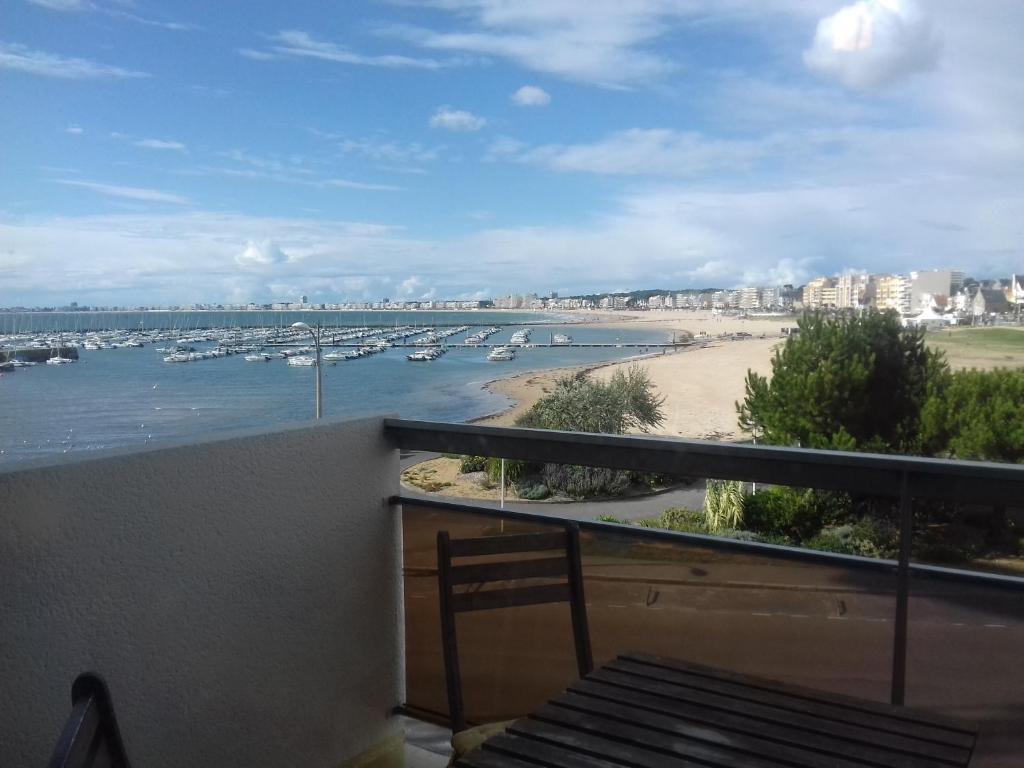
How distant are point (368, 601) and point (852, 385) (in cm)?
2065

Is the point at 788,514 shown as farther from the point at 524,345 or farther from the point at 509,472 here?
the point at 524,345

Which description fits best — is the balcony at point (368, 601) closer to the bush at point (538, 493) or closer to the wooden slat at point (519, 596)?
the wooden slat at point (519, 596)

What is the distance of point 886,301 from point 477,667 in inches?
801

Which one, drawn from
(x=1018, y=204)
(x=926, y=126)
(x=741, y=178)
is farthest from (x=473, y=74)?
(x=1018, y=204)

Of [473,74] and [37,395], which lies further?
[473,74]

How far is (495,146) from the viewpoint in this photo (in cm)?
3697

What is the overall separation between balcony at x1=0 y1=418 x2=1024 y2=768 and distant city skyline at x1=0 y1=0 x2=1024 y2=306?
14.5 feet

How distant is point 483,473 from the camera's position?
1026cm

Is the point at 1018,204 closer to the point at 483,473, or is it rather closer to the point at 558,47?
the point at 558,47

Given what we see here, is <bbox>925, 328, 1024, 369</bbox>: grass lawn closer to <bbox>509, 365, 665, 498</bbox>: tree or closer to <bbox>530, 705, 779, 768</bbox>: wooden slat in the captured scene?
<bbox>509, 365, 665, 498</bbox>: tree

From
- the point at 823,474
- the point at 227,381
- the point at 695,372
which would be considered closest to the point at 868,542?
the point at 823,474

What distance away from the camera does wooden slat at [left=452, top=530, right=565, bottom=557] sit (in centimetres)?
219

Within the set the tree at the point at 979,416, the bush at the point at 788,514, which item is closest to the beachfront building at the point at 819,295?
the tree at the point at 979,416

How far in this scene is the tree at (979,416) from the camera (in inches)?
754
